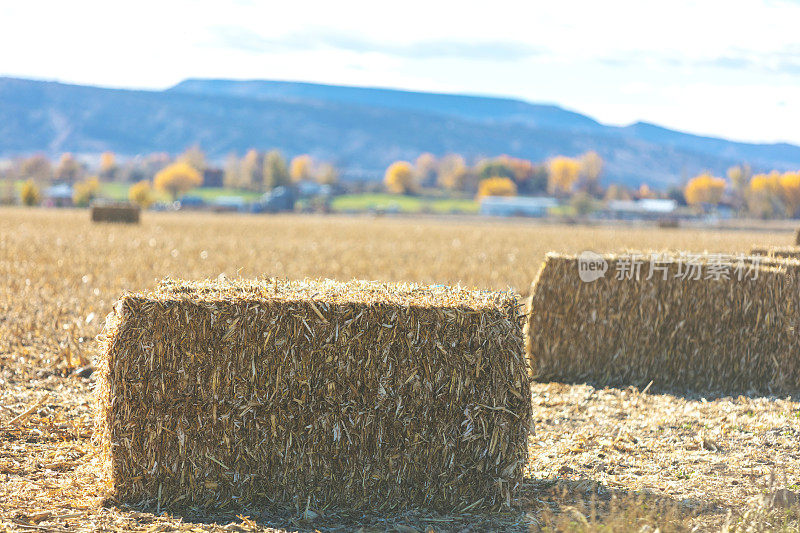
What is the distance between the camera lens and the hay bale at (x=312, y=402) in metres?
5.71

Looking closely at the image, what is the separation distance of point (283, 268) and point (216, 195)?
172 m

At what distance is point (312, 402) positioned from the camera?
574 centimetres

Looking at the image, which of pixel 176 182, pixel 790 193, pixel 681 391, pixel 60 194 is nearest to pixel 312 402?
pixel 681 391

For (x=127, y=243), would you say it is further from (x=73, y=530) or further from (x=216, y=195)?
(x=216, y=195)

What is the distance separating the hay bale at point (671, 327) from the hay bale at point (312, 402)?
4808 mm

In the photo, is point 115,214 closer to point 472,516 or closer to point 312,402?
point 312,402

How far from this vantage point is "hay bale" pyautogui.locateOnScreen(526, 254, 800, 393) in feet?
33.2

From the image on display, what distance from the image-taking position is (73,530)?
507 cm

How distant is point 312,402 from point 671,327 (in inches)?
237

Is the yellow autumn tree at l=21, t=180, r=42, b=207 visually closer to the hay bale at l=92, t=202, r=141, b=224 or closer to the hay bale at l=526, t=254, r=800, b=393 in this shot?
the hay bale at l=92, t=202, r=141, b=224

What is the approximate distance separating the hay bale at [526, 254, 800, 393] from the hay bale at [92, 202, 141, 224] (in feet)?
122

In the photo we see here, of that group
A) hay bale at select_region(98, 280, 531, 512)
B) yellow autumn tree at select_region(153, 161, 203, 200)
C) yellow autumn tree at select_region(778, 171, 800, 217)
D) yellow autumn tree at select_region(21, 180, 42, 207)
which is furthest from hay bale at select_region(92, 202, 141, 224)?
yellow autumn tree at select_region(153, 161, 203, 200)

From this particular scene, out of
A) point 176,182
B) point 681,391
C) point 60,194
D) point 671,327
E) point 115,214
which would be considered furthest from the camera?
point 176,182

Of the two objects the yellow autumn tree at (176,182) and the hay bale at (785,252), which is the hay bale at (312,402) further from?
the yellow autumn tree at (176,182)
